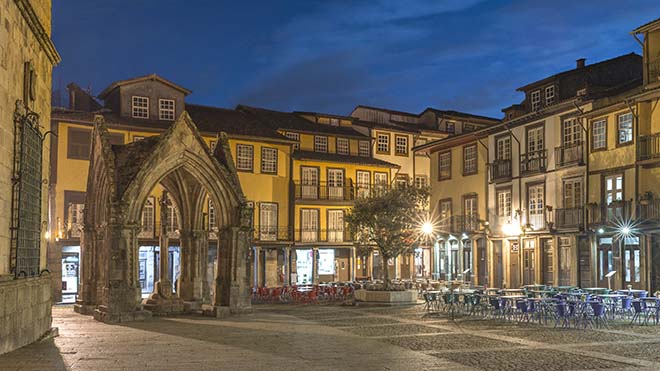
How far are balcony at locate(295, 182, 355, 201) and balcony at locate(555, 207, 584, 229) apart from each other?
19517 mm

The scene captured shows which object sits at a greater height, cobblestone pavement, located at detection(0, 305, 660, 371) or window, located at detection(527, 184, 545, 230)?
window, located at detection(527, 184, 545, 230)

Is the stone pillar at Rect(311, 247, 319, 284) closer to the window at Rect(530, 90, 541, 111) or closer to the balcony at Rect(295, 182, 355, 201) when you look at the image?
the balcony at Rect(295, 182, 355, 201)

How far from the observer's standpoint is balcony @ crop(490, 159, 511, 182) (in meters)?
43.2

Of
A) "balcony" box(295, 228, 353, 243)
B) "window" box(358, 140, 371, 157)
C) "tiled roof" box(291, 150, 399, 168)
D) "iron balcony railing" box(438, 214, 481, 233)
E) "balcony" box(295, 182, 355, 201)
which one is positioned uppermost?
"window" box(358, 140, 371, 157)

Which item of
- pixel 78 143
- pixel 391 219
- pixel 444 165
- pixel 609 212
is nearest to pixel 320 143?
pixel 444 165

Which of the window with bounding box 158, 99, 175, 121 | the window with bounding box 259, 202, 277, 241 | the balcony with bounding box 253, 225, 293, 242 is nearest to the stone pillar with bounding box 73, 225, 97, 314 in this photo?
the window with bounding box 158, 99, 175, 121

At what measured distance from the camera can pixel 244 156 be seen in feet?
159

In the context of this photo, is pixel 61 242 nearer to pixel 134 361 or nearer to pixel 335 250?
pixel 335 250

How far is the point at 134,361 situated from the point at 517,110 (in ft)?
114

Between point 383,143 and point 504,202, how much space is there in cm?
1729

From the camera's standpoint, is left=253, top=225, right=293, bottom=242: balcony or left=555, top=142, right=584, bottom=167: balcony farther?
left=253, top=225, right=293, bottom=242: balcony

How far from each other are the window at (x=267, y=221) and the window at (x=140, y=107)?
375 inches

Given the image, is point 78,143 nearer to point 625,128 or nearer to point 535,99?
point 535,99

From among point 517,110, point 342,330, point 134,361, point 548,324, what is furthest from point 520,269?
point 134,361
